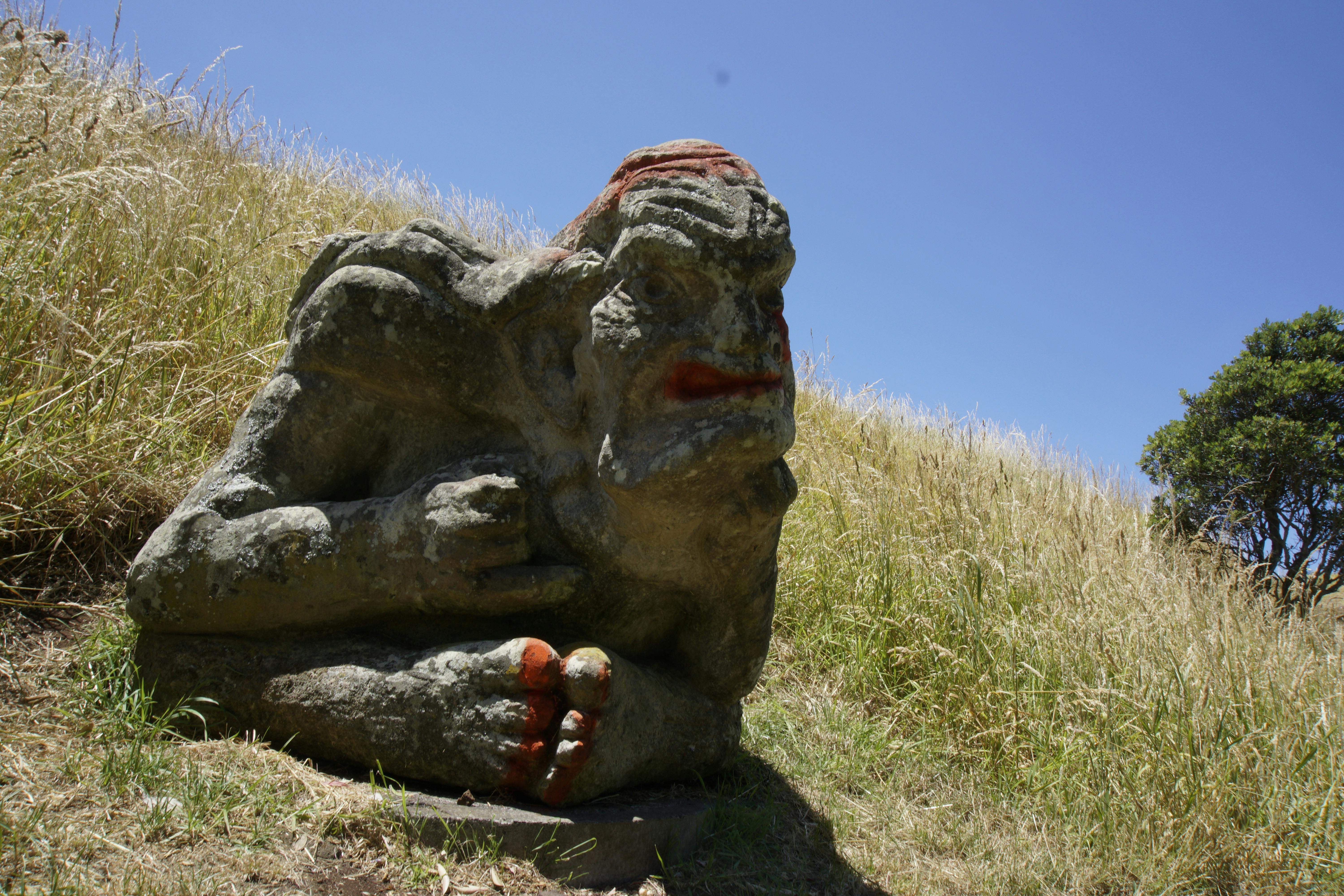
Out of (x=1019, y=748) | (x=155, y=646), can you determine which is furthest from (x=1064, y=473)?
(x=155, y=646)

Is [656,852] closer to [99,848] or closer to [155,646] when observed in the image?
[99,848]

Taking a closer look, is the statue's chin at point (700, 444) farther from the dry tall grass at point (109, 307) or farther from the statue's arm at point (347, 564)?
the dry tall grass at point (109, 307)

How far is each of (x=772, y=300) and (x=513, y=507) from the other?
71 cm

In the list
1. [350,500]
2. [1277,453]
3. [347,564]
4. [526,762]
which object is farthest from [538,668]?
[1277,453]

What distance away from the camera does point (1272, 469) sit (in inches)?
224

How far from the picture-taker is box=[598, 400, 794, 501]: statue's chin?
72.1 inches

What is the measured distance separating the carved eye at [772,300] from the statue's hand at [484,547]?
654mm

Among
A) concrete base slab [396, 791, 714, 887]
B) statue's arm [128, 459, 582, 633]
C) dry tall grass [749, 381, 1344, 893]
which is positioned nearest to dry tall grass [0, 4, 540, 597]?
statue's arm [128, 459, 582, 633]

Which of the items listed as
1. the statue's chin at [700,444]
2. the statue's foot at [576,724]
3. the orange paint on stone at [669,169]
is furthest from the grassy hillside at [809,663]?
the orange paint on stone at [669,169]

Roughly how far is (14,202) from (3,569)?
4.31ft

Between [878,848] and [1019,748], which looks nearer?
[878,848]

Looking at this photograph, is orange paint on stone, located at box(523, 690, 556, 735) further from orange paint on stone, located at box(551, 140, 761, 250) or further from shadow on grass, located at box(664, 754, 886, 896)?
orange paint on stone, located at box(551, 140, 761, 250)

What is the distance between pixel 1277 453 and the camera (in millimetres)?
5688

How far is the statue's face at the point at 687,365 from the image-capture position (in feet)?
6.07
